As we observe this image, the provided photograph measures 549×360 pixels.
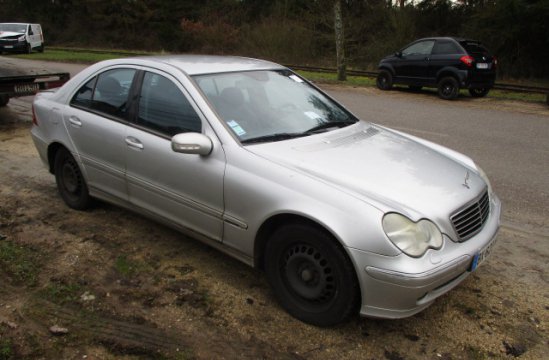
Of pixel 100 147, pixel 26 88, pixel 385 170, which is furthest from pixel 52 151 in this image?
pixel 26 88

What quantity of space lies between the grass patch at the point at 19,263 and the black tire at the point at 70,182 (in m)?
0.78

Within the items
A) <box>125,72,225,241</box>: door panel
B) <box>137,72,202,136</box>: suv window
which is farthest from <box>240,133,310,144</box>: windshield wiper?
<box>137,72,202,136</box>: suv window

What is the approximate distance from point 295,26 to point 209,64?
27980mm

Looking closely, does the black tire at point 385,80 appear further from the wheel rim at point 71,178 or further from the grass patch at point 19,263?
the grass patch at point 19,263

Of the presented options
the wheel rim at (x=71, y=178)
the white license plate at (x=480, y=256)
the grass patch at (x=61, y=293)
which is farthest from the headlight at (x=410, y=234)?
the wheel rim at (x=71, y=178)

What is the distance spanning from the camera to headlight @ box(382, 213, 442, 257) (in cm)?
276

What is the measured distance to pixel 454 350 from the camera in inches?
116

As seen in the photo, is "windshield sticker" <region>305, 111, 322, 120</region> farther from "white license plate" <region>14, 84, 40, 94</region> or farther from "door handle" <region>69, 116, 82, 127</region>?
"white license plate" <region>14, 84, 40, 94</region>

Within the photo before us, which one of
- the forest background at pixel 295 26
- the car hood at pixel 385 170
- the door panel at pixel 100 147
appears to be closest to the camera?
the car hood at pixel 385 170

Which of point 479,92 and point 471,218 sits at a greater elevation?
point 471,218

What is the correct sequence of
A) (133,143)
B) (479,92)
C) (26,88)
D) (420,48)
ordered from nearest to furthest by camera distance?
(133,143) → (26,88) → (479,92) → (420,48)

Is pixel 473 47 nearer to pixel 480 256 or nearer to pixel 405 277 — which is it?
pixel 480 256

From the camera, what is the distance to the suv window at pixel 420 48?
14633mm

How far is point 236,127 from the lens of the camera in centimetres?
356
